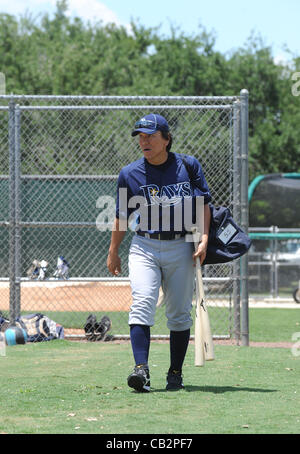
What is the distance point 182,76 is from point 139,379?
25516mm

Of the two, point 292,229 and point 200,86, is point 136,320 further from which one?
point 200,86

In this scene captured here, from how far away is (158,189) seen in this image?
5.89 m

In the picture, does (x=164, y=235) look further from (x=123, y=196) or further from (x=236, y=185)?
(x=236, y=185)

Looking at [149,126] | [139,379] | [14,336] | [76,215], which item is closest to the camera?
[139,379]

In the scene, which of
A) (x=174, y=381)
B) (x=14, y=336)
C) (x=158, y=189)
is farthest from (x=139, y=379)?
(x=14, y=336)

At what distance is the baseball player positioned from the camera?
5828mm

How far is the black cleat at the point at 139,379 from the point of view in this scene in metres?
5.70

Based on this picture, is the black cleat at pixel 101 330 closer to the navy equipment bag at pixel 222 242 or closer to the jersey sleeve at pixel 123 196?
the navy equipment bag at pixel 222 242

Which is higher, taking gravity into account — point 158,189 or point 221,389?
point 158,189

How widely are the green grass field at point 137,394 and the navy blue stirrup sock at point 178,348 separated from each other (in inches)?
7.9

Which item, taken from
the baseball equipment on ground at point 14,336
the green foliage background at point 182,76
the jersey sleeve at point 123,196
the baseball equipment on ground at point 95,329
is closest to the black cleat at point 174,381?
the jersey sleeve at point 123,196

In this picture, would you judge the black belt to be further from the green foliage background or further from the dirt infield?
the green foliage background

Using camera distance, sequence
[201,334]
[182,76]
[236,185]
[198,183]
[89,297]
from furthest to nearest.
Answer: [182,76] < [89,297] < [236,185] < [201,334] < [198,183]

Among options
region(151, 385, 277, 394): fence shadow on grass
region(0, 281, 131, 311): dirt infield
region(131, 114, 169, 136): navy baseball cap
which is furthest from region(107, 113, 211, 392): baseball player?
region(0, 281, 131, 311): dirt infield
